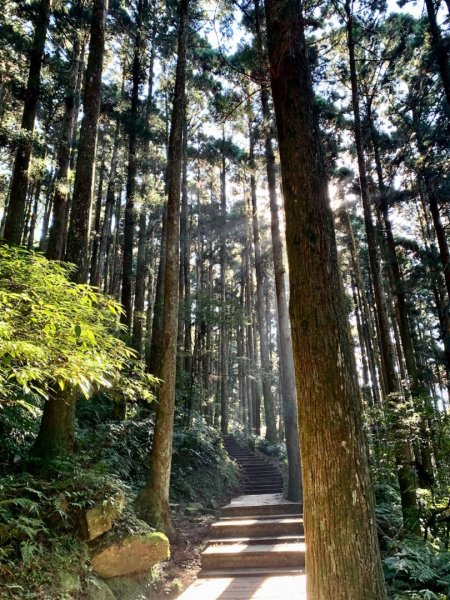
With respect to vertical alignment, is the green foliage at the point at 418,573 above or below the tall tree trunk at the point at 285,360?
below

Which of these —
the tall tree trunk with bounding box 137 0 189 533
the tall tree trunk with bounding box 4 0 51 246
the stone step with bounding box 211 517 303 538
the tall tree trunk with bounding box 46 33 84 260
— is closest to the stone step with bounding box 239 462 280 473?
the stone step with bounding box 211 517 303 538

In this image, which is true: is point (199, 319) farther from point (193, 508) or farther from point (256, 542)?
point (256, 542)

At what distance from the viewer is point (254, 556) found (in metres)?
5.91

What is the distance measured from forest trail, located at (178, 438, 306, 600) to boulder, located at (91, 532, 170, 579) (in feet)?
2.00

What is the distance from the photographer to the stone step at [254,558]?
5797 millimetres

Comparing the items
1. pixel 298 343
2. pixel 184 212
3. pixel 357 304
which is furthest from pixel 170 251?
pixel 357 304

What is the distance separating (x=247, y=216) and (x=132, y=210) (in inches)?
485

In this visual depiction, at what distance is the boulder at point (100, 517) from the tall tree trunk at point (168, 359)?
147 centimetres

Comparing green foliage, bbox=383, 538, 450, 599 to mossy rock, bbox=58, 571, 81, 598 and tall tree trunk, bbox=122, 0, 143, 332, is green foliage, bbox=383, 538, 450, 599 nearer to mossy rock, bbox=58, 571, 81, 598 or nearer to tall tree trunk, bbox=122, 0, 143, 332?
mossy rock, bbox=58, 571, 81, 598

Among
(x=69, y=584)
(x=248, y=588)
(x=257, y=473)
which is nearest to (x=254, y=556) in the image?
(x=248, y=588)

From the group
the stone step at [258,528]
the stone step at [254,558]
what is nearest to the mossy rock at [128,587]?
the stone step at [254,558]

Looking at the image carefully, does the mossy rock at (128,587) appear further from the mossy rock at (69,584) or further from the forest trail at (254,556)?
the mossy rock at (69,584)

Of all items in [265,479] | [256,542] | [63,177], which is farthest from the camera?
[265,479]

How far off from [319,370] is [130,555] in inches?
155
